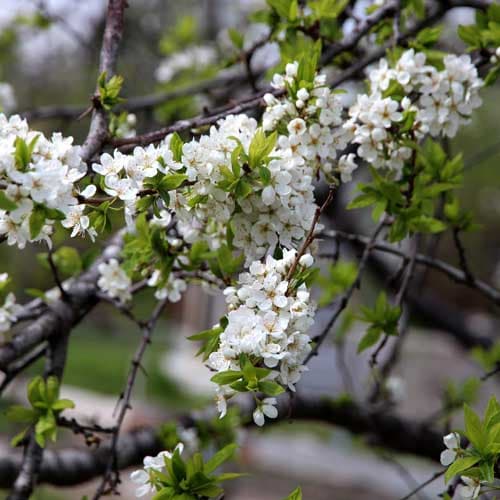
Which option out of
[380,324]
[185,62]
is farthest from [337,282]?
[185,62]

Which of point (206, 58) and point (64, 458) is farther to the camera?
point (206, 58)

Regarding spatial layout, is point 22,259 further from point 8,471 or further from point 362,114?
point 362,114

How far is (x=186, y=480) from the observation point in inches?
48.2

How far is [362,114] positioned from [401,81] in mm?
142

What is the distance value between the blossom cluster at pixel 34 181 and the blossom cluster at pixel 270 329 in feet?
0.92

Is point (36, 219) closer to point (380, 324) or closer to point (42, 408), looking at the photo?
point (42, 408)

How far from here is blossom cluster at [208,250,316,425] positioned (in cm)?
108

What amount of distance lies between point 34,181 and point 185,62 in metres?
2.85

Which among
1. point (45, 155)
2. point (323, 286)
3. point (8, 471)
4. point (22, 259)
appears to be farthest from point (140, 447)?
point (22, 259)

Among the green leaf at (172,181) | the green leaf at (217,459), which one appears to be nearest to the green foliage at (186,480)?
the green leaf at (217,459)

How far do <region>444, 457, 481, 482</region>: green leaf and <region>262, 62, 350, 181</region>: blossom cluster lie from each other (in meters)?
0.55

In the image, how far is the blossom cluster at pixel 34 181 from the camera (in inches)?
40.0

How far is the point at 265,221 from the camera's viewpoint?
50.3 inches

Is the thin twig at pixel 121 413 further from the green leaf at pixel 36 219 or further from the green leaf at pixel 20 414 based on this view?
the green leaf at pixel 36 219
